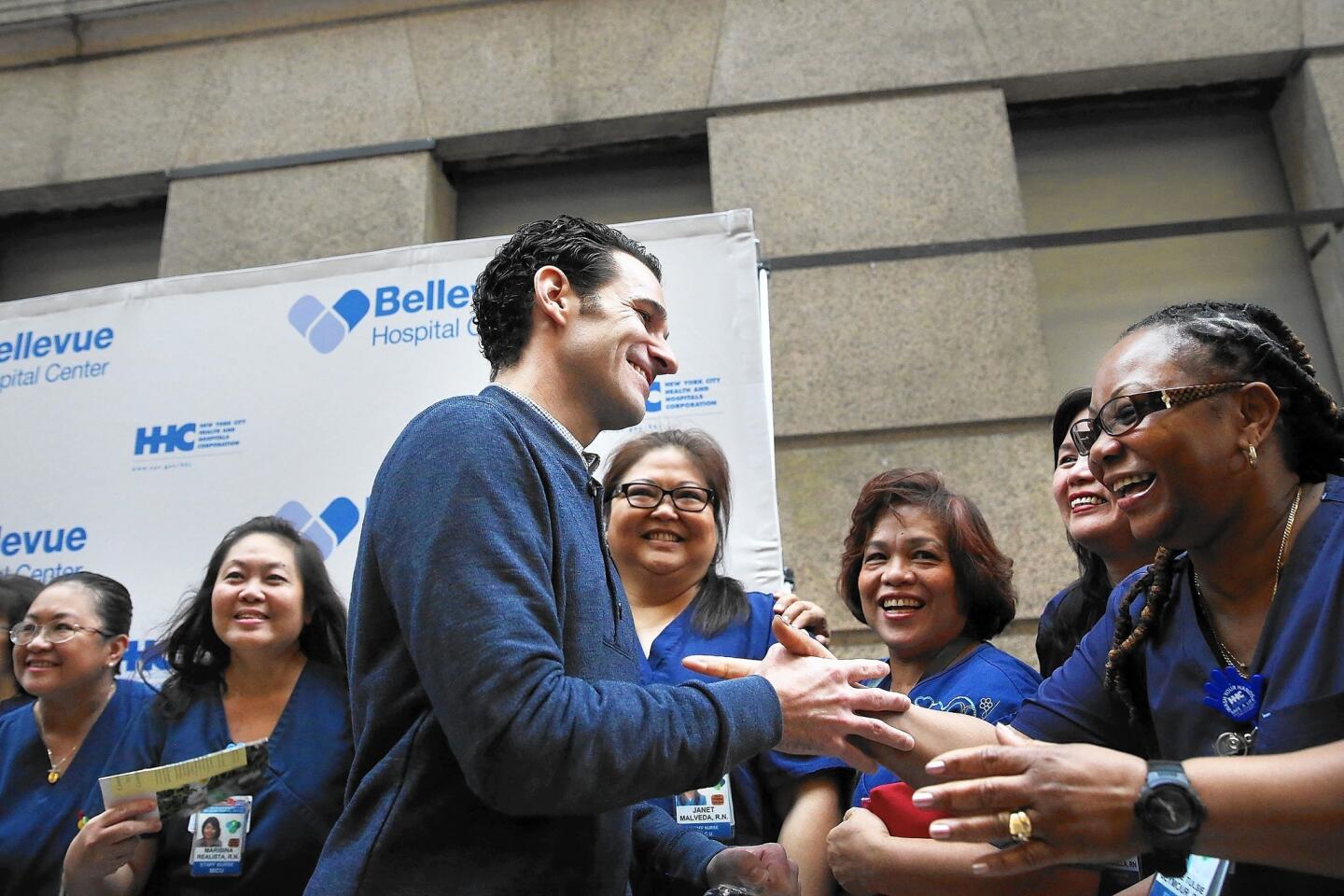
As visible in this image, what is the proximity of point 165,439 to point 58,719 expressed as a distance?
1.13 meters

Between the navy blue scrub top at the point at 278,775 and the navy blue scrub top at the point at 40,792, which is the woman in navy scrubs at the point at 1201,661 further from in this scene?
the navy blue scrub top at the point at 40,792

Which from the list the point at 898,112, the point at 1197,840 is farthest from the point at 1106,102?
the point at 1197,840

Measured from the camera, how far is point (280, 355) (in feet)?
13.3

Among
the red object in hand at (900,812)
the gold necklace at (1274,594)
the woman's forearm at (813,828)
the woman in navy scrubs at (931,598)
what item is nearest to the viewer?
the gold necklace at (1274,594)

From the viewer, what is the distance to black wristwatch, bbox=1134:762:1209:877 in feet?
4.95

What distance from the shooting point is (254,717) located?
3098mm

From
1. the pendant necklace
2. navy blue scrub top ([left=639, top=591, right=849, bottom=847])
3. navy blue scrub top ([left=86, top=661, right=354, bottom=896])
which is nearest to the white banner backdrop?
navy blue scrub top ([left=86, top=661, right=354, bottom=896])

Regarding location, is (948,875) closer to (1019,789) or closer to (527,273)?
(1019,789)

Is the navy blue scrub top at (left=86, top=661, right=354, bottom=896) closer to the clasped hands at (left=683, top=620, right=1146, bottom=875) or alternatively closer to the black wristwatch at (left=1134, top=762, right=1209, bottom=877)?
the clasped hands at (left=683, top=620, right=1146, bottom=875)

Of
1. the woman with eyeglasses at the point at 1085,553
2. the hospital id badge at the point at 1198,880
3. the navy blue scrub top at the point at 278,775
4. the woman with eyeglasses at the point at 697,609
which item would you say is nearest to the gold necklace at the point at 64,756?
the navy blue scrub top at the point at 278,775

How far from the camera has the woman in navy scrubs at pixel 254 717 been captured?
2746 mm

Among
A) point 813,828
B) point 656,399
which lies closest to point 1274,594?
point 813,828

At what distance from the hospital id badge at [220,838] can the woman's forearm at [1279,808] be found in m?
2.34

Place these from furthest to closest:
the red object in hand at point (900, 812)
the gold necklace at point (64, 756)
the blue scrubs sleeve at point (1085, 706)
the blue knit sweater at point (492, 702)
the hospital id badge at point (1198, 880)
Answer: the gold necklace at point (64, 756), the red object in hand at point (900, 812), the blue scrubs sleeve at point (1085, 706), the hospital id badge at point (1198, 880), the blue knit sweater at point (492, 702)
